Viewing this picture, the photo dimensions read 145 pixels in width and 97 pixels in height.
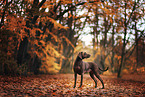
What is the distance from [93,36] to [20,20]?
1415cm

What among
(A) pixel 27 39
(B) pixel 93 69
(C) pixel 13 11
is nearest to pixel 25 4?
(C) pixel 13 11

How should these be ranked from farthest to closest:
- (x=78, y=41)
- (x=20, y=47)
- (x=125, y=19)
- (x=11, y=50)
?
(x=78, y=41) < (x=125, y=19) < (x=20, y=47) < (x=11, y=50)

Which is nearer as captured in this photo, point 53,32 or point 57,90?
point 57,90

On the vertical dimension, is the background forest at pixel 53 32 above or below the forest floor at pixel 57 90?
above

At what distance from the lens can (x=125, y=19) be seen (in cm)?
1614

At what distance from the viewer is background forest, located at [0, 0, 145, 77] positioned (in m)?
10.8

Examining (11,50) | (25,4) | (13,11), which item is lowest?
(11,50)

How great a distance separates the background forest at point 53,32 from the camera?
426 inches

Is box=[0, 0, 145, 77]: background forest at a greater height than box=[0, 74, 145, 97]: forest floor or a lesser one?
greater

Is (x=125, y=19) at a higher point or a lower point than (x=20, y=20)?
higher

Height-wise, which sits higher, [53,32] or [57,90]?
[53,32]

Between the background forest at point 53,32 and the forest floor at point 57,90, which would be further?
the background forest at point 53,32

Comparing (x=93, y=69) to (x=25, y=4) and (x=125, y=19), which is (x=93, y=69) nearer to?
(x=25, y=4)

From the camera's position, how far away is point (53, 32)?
18.8 metres
